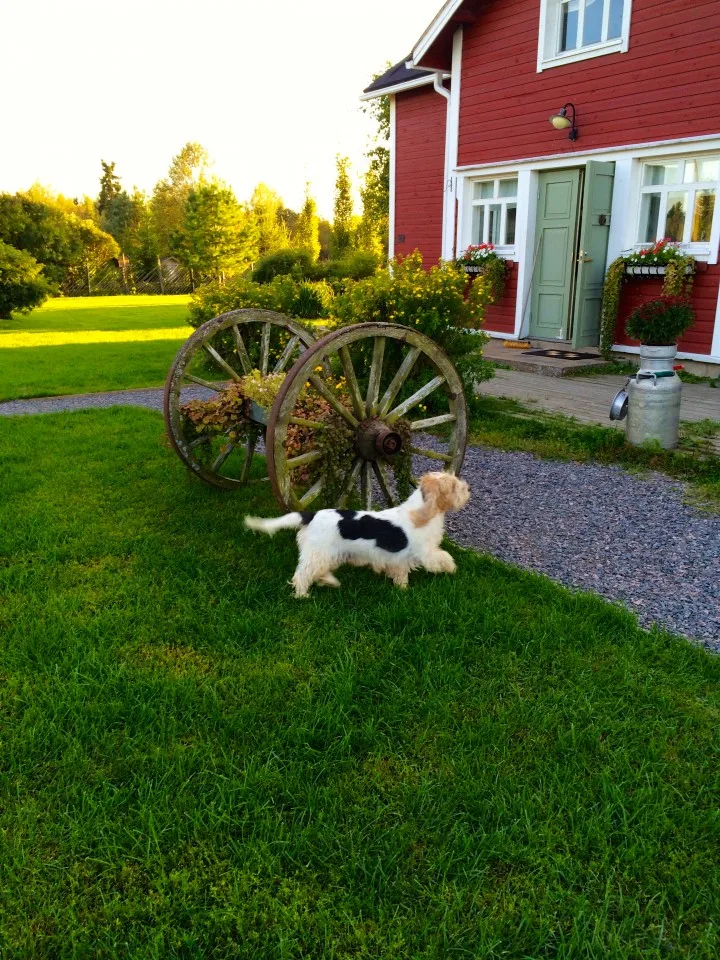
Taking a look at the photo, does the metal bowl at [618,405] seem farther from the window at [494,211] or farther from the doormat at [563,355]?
the window at [494,211]

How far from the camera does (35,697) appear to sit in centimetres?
280

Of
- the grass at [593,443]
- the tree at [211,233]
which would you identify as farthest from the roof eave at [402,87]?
the tree at [211,233]

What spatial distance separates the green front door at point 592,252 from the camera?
9.85 m

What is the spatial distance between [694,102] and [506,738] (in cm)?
927

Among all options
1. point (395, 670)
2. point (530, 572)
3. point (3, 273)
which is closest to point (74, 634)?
point (395, 670)

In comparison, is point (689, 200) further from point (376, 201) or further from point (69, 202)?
point (69, 202)

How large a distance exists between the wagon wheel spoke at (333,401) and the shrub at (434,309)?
3182mm

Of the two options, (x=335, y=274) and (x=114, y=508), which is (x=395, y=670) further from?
(x=335, y=274)

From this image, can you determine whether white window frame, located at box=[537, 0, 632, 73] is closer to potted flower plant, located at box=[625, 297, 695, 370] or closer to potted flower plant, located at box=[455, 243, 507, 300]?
potted flower plant, located at box=[455, 243, 507, 300]

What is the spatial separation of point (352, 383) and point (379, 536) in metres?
0.95

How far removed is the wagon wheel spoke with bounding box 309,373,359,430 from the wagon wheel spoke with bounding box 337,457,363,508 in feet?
0.73

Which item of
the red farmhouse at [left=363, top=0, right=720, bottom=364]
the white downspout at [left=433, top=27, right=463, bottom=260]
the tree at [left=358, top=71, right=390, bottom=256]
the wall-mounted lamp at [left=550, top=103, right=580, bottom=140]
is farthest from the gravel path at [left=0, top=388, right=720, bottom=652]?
the tree at [left=358, top=71, right=390, bottom=256]

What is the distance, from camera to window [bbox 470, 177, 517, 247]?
39.4 feet

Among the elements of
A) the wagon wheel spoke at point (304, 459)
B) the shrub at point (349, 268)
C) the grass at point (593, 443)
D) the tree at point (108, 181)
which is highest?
the tree at point (108, 181)
